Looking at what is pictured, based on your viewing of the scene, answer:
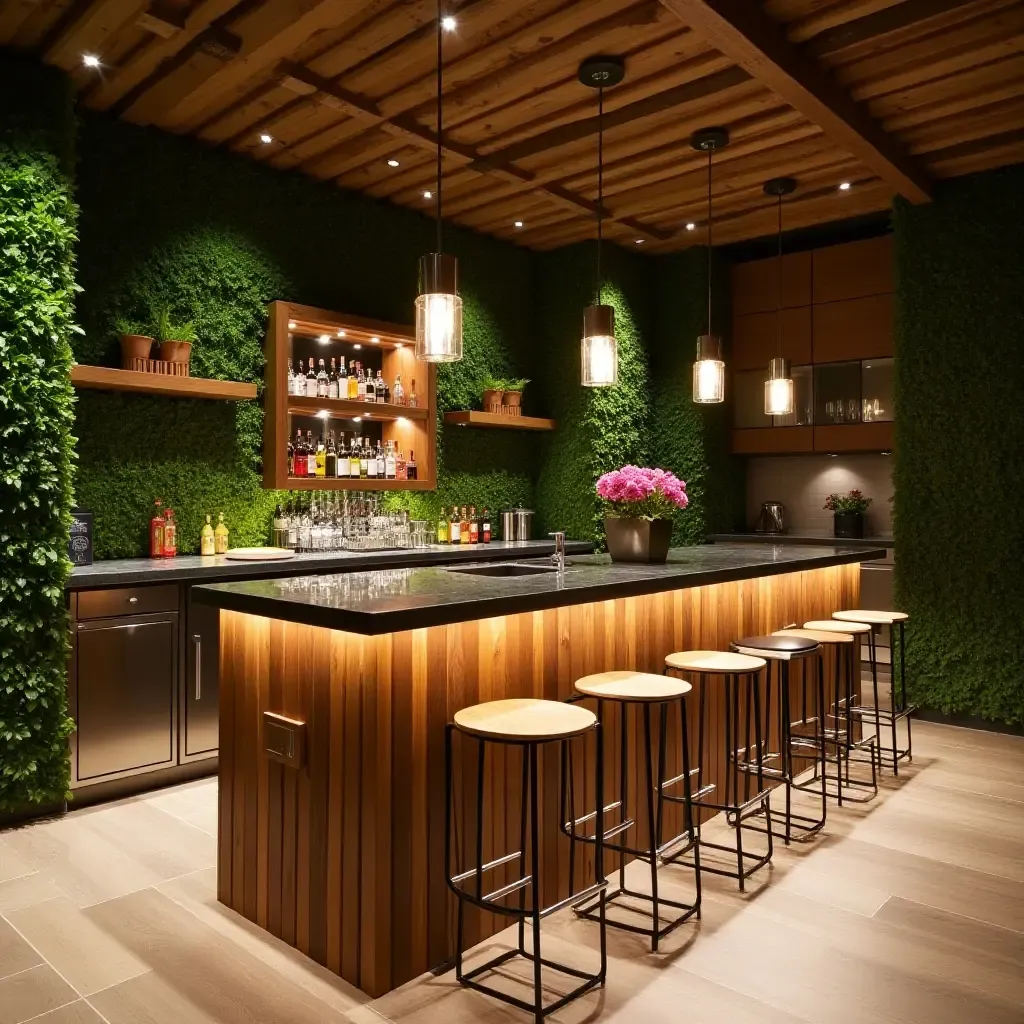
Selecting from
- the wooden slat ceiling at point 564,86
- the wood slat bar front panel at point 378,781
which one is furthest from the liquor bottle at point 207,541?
the wooden slat ceiling at point 564,86

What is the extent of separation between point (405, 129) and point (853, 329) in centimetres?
387

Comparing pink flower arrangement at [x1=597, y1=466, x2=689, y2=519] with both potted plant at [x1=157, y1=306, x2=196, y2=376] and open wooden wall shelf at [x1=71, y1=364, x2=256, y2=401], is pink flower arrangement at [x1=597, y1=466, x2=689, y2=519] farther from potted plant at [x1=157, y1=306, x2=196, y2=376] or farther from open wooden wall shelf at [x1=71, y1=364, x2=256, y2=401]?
potted plant at [x1=157, y1=306, x2=196, y2=376]

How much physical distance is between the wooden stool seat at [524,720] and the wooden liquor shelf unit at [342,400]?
9.62 ft

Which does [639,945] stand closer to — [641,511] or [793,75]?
[641,511]

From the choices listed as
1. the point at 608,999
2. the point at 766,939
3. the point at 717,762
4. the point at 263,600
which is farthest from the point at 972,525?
the point at 263,600

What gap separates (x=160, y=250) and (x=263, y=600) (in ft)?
9.51

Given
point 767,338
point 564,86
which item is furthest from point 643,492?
point 767,338

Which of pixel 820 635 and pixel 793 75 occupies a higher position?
pixel 793 75

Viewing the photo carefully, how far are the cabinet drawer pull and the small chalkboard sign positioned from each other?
0.65m

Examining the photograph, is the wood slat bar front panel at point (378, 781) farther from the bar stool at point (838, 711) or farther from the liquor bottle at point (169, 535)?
the liquor bottle at point (169, 535)

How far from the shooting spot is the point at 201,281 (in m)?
4.78

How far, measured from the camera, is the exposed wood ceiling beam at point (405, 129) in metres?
4.02

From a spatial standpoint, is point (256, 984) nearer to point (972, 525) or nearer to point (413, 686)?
point (413, 686)

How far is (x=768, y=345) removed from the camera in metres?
7.09
